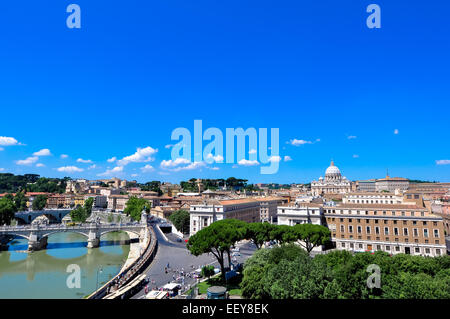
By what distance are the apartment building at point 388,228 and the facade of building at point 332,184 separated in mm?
73895

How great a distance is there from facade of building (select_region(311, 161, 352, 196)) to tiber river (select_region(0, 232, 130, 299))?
83655mm

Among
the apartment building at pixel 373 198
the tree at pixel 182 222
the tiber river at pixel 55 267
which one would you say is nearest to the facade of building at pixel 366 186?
the apartment building at pixel 373 198

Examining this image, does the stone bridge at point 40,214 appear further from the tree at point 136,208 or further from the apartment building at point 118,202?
the tree at point 136,208

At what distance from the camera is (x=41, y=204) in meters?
73.4

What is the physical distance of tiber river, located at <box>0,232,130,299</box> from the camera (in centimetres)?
2338

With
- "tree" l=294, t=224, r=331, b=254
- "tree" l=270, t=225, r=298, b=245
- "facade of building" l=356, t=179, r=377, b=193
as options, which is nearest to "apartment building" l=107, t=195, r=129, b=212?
"tree" l=270, t=225, r=298, b=245

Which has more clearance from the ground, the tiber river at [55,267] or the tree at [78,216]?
the tree at [78,216]

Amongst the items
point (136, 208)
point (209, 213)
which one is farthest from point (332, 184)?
point (209, 213)

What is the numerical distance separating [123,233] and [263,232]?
119 feet

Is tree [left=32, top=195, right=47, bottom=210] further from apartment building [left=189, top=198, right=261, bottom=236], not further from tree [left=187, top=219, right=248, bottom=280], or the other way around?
tree [left=187, top=219, right=248, bottom=280]

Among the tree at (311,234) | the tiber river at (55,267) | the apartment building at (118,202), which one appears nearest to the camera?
the tiber river at (55,267)

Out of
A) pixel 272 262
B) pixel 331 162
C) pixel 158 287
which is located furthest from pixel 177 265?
pixel 331 162

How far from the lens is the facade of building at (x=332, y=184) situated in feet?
354
